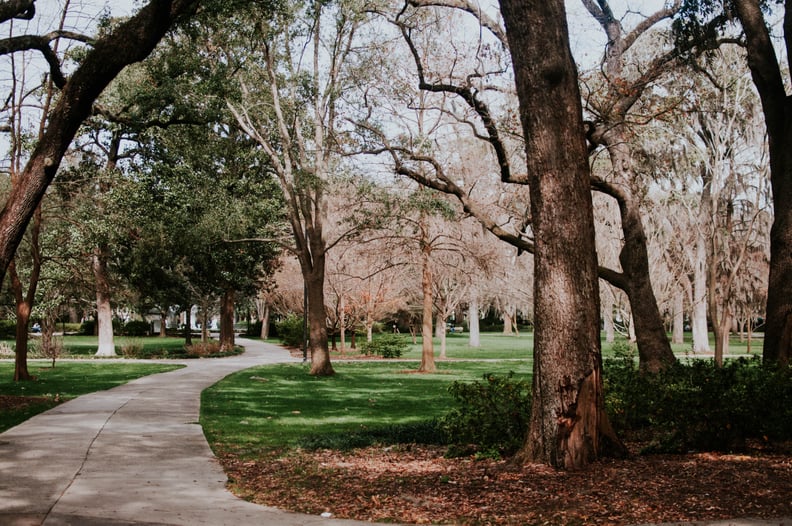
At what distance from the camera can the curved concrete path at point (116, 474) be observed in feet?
19.1

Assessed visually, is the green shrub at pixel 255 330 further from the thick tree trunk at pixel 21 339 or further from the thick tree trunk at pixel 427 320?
the thick tree trunk at pixel 21 339

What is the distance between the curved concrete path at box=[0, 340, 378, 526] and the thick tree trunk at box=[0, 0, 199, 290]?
2379 mm

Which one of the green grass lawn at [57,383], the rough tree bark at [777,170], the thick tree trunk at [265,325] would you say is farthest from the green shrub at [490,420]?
the thick tree trunk at [265,325]

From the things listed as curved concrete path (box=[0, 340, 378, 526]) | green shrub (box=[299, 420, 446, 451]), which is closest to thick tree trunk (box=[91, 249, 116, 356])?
curved concrete path (box=[0, 340, 378, 526])

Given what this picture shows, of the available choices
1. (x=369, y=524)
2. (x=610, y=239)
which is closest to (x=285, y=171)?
(x=610, y=239)

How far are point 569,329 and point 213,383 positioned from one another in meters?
14.8

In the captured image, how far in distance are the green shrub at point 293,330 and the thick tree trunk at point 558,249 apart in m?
36.9

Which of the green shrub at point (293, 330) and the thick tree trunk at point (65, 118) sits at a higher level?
the thick tree trunk at point (65, 118)

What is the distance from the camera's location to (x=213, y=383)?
65.2 ft

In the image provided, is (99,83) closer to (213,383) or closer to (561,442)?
(561,442)

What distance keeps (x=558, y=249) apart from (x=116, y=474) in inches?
200

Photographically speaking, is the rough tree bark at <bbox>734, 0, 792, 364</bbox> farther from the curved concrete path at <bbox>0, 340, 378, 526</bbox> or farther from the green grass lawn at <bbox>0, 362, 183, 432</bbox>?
the green grass lawn at <bbox>0, 362, 183, 432</bbox>

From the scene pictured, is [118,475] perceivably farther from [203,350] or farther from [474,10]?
[203,350]

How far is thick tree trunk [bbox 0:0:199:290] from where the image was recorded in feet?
27.6
